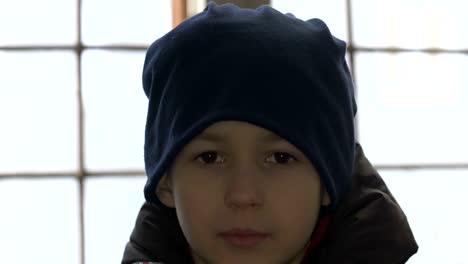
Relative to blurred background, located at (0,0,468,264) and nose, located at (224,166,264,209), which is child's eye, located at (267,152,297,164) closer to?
nose, located at (224,166,264,209)

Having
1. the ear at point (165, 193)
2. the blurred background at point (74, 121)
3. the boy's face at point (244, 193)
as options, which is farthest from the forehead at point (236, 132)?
the blurred background at point (74, 121)

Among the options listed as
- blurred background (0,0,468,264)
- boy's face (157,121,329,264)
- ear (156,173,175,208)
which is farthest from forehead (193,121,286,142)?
blurred background (0,0,468,264)

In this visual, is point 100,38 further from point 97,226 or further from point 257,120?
point 257,120

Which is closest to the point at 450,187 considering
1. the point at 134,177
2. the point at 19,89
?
the point at 134,177

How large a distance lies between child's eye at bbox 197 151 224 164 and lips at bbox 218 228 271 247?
0.07m

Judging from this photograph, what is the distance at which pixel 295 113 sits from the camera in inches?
32.8

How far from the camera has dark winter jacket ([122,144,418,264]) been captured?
861mm

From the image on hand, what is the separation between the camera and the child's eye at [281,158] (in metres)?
0.85

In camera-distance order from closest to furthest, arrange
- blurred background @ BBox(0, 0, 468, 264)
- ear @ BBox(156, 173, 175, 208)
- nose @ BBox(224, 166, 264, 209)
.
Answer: nose @ BBox(224, 166, 264, 209), ear @ BBox(156, 173, 175, 208), blurred background @ BBox(0, 0, 468, 264)

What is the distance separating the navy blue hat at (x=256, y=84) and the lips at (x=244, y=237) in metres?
0.10

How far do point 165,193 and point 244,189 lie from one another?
152 mm

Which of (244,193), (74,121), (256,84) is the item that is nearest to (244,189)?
(244,193)

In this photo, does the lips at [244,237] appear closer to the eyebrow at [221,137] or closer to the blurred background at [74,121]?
the eyebrow at [221,137]

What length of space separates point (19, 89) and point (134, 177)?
26 cm
